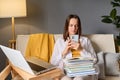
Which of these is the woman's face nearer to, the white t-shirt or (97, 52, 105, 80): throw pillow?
the white t-shirt

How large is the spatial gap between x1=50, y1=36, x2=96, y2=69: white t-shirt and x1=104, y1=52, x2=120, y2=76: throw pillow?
0.19m

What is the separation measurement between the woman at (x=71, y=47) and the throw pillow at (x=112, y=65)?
0.64 feet

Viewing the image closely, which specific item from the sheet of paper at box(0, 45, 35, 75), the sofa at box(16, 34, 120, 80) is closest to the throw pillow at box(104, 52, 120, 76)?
the sofa at box(16, 34, 120, 80)

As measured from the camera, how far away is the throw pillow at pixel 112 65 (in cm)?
262

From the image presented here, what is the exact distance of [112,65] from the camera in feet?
8.63

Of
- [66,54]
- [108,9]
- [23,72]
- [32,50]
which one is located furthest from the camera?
[108,9]

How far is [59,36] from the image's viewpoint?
281cm

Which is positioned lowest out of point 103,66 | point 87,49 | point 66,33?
point 103,66

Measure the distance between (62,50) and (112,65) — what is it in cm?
59

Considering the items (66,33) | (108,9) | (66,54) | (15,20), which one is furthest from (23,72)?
(108,9)

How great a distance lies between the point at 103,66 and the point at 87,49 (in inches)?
10.1

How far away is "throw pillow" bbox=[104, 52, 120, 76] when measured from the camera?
2.62 metres

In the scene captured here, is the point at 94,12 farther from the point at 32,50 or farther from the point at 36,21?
the point at 32,50

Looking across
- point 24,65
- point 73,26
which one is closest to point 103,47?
point 73,26
